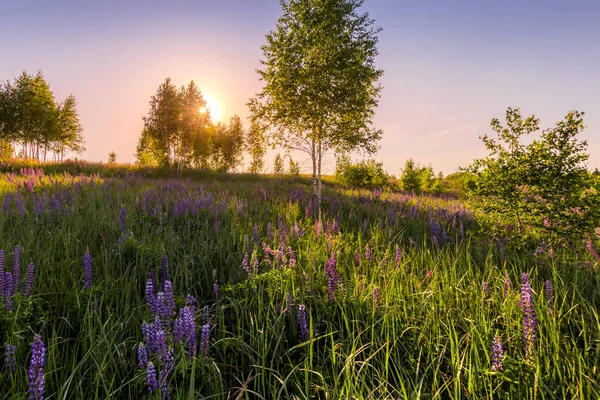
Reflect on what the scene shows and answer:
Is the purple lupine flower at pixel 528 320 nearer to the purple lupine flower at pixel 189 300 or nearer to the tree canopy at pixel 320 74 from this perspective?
the purple lupine flower at pixel 189 300

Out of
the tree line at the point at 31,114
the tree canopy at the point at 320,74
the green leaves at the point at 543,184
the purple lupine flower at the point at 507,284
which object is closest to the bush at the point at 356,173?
the tree canopy at the point at 320,74

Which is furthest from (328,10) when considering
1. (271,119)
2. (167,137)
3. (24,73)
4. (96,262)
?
(24,73)

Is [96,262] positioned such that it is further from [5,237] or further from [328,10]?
[328,10]

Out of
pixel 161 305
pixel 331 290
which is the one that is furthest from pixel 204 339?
pixel 331 290

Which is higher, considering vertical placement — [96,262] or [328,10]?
[328,10]

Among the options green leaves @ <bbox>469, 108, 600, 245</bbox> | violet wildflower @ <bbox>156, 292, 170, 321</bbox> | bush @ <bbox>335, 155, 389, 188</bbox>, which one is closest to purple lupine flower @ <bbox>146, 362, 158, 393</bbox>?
violet wildflower @ <bbox>156, 292, 170, 321</bbox>

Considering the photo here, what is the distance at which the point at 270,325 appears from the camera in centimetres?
222

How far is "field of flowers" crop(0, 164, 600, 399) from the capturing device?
5.33 ft

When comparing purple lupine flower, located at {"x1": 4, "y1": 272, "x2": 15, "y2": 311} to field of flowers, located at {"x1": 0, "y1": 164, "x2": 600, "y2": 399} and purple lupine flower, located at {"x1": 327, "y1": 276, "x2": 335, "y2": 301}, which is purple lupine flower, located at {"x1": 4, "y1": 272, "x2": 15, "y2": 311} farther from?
purple lupine flower, located at {"x1": 327, "y1": 276, "x2": 335, "y2": 301}

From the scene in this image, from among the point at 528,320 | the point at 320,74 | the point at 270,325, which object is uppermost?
the point at 320,74

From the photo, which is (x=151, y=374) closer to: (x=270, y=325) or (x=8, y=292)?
(x=270, y=325)

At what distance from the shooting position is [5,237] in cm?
369

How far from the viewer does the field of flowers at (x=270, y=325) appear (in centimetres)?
162

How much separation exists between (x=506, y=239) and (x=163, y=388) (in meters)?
5.73
